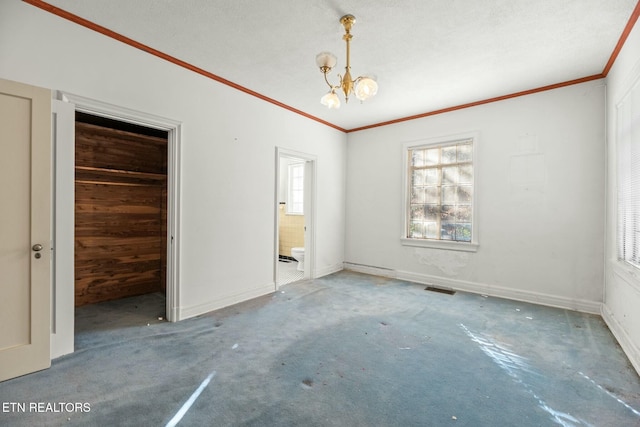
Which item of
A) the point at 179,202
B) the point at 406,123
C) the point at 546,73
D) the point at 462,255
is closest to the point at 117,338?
the point at 179,202

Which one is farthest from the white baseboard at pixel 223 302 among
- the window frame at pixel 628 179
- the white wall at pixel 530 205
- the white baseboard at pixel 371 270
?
the window frame at pixel 628 179

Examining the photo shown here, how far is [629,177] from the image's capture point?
100 inches

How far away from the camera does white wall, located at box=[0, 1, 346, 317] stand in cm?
225

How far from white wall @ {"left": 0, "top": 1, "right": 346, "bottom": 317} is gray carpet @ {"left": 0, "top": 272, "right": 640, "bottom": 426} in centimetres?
62

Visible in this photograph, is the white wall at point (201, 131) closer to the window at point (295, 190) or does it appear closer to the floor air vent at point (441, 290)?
the window at point (295, 190)

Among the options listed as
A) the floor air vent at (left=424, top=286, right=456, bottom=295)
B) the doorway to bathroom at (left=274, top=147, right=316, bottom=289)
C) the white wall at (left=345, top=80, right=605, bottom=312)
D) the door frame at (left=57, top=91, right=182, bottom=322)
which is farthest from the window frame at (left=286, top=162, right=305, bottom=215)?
the door frame at (left=57, top=91, right=182, bottom=322)

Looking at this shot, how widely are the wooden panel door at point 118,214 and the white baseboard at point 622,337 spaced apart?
196 inches

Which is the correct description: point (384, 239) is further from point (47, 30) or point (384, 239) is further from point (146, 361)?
point (47, 30)

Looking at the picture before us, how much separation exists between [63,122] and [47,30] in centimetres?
71

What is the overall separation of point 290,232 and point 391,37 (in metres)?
4.63

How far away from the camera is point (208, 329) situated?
2863mm

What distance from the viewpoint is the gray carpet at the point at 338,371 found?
1.71 m

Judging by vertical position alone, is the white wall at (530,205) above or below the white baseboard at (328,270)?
above

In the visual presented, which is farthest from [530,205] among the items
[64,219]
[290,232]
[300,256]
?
[64,219]
